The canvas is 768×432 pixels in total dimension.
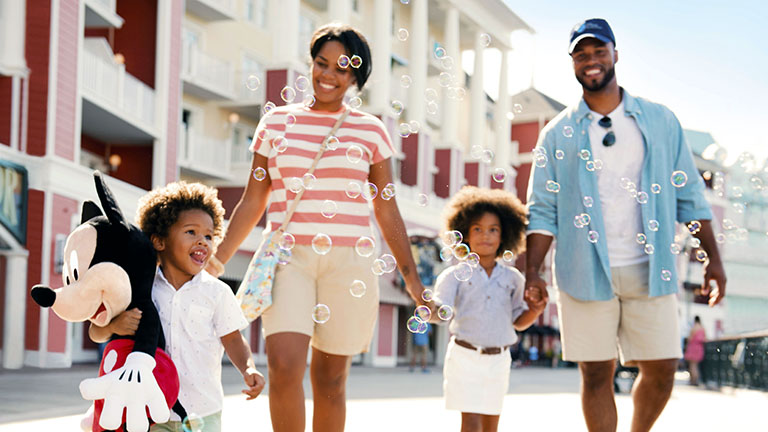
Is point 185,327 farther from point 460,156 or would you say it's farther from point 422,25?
point 460,156

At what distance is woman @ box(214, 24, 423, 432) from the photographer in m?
4.05

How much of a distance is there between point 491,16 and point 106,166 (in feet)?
54.8

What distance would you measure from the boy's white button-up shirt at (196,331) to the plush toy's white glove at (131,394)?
0.28 m

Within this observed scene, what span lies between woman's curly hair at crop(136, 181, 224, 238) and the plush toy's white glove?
61cm

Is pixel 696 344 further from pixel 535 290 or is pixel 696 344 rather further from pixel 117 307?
pixel 117 307

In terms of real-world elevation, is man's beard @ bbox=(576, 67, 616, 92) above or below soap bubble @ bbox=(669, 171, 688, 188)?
above

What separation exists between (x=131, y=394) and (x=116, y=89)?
1594cm

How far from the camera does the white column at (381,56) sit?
27688mm

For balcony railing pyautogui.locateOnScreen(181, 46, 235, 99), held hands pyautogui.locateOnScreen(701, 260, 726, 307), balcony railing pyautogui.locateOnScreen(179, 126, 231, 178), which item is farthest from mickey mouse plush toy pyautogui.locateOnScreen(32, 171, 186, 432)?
balcony railing pyautogui.locateOnScreen(181, 46, 235, 99)

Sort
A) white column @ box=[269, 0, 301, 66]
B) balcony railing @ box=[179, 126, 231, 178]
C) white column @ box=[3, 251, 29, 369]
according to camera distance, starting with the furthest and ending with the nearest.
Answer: white column @ box=[269, 0, 301, 66]
balcony railing @ box=[179, 126, 231, 178]
white column @ box=[3, 251, 29, 369]

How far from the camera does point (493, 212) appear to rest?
5.45 metres

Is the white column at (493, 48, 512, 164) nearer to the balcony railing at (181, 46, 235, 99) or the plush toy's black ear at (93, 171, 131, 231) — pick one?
the balcony railing at (181, 46, 235, 99)

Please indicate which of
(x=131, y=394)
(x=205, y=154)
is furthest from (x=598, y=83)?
(x=205, y=154)

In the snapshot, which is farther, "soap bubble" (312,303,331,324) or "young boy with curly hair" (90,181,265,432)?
"soap bubble" (312,303,331,324)
